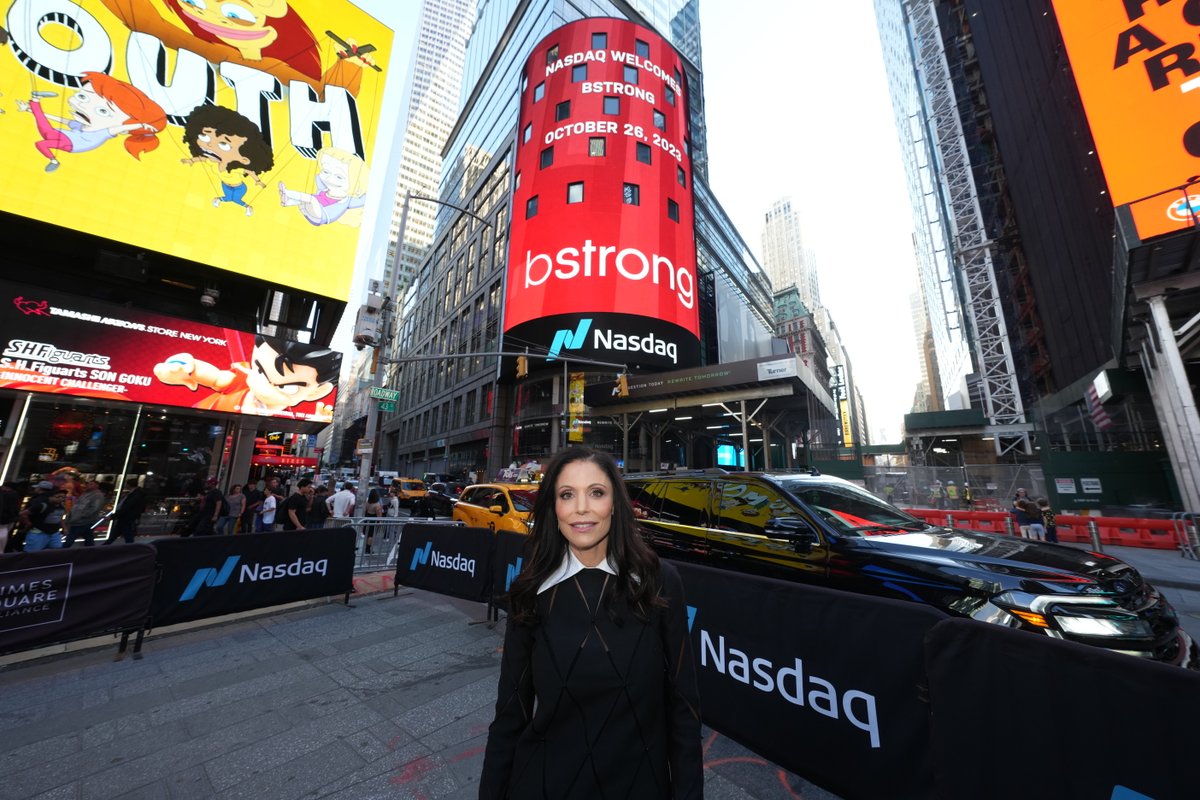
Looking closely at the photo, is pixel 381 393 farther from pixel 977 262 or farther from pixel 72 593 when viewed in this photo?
pixel 977 262

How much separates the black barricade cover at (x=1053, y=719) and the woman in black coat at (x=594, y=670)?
161cm

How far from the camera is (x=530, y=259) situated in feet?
95.7

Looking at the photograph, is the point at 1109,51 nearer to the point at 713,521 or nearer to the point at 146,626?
the point at 713,521

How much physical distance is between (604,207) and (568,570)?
30.1m

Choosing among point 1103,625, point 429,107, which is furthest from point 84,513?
point 429,107

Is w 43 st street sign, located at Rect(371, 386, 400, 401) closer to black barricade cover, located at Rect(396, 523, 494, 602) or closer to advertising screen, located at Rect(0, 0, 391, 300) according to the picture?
advertising screen, located at Rect(0, 0, 391, 300)

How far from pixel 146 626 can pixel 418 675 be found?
3677 millimetres

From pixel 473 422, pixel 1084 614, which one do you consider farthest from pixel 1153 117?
pixel 473 422

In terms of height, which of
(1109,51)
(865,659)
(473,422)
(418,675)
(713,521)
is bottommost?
(418,675)

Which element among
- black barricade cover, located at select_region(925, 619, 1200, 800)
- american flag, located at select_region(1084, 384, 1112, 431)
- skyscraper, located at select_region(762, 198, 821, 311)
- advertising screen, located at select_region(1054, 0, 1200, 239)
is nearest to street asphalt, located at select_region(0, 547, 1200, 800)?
black barricade cover, located at select_region(925, 619, 1200, 800)

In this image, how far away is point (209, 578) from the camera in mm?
5887

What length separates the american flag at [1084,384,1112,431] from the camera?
1767cm

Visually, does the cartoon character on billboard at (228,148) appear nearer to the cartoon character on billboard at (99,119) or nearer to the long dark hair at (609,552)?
the cartoon character on billboard at (99,119)

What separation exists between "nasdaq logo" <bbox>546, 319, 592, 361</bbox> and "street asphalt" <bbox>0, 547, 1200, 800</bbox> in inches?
844
